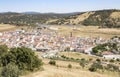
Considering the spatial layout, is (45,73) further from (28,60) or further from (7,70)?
(7,70)

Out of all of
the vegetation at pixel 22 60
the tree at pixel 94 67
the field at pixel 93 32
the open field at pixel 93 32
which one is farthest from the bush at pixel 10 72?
the open field at pixel 93 32

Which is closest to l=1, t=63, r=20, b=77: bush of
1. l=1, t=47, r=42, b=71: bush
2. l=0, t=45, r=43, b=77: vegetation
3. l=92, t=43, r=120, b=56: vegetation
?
l=0, t=45, r=43, b=77: vegetation

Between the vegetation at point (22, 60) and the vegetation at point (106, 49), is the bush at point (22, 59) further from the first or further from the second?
the vegetation at point (106, 49)

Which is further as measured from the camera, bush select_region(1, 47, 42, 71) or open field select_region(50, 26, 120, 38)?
open field select_region(50, 26, 120, 38)

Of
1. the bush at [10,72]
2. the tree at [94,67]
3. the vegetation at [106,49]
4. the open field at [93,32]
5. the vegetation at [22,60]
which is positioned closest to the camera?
the bush at [10,72]

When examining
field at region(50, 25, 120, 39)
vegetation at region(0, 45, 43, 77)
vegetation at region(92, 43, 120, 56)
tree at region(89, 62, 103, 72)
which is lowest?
field at region(50, 25, 120, 39)

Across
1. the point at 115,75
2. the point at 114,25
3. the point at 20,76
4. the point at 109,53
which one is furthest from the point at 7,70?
the point at 114,25

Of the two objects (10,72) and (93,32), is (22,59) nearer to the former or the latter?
Answer: (10,72)

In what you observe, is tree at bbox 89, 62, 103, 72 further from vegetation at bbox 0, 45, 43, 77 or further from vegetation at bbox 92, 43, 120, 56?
vegetation at bbox 92, 43, 120, 56

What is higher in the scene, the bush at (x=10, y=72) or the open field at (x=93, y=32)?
the bush at (x=10, y=72)

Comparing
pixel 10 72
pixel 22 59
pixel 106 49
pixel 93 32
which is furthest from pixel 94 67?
pixel 93 32

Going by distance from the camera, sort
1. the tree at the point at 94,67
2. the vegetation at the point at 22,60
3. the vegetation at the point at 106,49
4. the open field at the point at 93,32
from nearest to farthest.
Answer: the vegetation at the point at 22,60 → the tree at the point at 94,67 → the vegetation at the point at 106,49 → the open field at the point at 93,32
